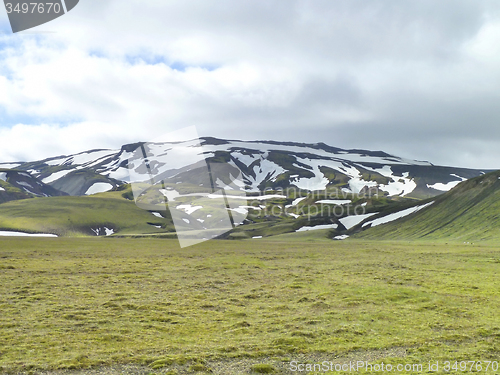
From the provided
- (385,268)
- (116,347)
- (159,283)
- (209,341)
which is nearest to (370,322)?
(209,341)

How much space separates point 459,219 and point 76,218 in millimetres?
146981

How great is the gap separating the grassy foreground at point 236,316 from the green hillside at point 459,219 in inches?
2168

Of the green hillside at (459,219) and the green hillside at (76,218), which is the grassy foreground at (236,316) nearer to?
the green hillside at (459,219)

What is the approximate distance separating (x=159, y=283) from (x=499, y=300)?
25.4 m

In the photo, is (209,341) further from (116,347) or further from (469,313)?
(469,313)

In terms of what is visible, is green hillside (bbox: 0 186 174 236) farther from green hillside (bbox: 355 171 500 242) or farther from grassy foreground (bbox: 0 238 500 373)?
grassy foreground (bbox: 0 238 500 373)

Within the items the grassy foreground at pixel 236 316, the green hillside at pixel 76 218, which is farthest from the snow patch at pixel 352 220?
the grassy foreground at pixel 236 316

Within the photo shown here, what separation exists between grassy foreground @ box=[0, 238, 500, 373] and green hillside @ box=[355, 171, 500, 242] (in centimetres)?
5507

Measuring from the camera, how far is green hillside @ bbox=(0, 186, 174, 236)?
152 meters

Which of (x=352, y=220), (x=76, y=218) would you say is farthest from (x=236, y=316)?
(x=76, y=218)

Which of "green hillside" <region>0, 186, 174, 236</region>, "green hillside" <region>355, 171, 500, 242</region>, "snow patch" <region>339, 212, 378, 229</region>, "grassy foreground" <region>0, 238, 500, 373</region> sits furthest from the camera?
"green hillside" <region>0, 186, 174, 236</region>

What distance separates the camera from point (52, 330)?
60.0 ft

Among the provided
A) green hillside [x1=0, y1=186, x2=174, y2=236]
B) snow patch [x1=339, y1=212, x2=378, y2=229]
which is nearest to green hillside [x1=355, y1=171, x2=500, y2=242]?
snow patch [x1=339, y1=212, x2=378, y2=229]

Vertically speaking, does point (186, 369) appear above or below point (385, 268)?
above
